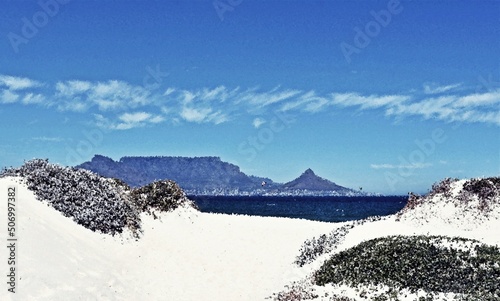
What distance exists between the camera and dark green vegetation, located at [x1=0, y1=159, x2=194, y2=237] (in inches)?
917

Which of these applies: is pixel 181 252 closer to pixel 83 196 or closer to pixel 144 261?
pixel 144 261

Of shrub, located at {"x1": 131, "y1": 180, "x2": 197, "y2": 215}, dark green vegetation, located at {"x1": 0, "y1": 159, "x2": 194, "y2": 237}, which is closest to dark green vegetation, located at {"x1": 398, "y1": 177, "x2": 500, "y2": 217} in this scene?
shrub, located at {"x1": 131, "y1": 180, "x2": 197, "y2": 215}

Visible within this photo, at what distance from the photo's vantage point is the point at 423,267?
17.2m

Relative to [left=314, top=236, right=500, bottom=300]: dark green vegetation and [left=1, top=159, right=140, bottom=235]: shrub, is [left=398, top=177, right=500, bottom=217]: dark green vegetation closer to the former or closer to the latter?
[left=314, top=236, right=500, bottom=300]: dark green vegetation

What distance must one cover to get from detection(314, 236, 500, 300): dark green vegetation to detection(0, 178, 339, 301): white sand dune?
10.3ft

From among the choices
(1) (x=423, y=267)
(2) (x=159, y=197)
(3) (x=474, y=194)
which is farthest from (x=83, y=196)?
(3) (x=474, y=194)

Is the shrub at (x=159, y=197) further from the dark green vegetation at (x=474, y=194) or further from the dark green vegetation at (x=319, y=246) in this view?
the dark green vegetation at (x=474, y=194)

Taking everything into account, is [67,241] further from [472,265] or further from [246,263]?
[472,265]

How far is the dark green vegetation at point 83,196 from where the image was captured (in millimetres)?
23281

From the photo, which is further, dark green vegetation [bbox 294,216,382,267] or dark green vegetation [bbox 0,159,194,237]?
dark green vegetation [bbox 294,216,382,267]

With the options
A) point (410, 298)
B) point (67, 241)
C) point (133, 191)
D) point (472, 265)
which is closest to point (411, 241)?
point (472, 265)

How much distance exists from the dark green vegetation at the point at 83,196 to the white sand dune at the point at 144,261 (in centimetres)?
76

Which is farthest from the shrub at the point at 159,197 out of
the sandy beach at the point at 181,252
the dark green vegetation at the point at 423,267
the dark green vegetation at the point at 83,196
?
the dark green vegetation at the point at 423,267

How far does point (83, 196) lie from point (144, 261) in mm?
5713
